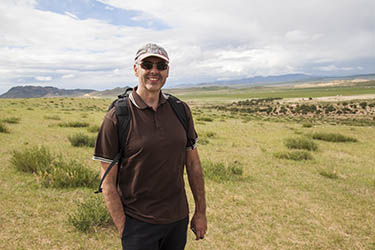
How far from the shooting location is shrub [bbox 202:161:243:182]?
7.22 meters

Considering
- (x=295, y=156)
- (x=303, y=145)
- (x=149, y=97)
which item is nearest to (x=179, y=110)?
(x=149, y=97)

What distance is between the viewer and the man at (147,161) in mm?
1997

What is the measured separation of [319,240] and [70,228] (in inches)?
170

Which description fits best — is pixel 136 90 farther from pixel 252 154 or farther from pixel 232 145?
pixel 232 145

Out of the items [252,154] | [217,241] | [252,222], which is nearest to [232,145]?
[252,154]

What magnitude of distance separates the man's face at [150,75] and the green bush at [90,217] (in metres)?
3.11

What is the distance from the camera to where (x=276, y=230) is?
15.6ft

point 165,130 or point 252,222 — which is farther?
point 252,222

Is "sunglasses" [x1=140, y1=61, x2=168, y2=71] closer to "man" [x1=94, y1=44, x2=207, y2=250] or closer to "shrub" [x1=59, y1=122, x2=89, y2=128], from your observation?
"man" [x1=94, y1=44, x2=207, y2=250]

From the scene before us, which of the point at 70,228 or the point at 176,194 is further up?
the point at 176,194

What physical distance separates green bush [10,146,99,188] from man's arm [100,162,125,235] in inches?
160

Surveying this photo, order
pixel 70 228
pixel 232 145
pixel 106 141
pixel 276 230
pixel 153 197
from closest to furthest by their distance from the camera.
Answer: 1. pixel 106 141
2. pixel 153 197
3. pixel 70 228
4. pixel 276 230
5. pixel 232 145

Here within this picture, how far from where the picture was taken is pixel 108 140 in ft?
6.44

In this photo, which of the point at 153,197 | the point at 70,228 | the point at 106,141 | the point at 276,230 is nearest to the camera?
the point at 106,141
